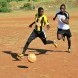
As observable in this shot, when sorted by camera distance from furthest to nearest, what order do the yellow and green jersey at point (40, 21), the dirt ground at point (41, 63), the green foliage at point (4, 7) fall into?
1. the green foliage at point (4, 7)
2. the yellow and green jersey at point (40, 21)
3. the dirt ground at point (41, 63)

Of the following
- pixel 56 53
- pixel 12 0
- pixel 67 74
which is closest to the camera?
pixel 67 74

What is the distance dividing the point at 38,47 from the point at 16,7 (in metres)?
33.8

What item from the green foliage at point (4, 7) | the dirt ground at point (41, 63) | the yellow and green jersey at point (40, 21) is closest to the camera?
the dirt ground at point (41, 63)

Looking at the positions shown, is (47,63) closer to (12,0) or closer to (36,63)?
(36,63)

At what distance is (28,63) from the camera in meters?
12.0

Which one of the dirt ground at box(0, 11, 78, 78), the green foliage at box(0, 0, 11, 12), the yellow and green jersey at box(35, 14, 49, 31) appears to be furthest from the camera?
the green foliage at box(0, 0, 11, 12)

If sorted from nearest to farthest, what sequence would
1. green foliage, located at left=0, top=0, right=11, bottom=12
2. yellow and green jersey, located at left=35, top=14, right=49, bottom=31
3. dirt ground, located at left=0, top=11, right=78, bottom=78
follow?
dirt ground, located at left=0, top=11, right=78, bottom=78 < yellow and green jersey, located at left=35, top=14, right=49, bottom=31 < green foliage, located at left=0, top=0, right=11, bottom=12

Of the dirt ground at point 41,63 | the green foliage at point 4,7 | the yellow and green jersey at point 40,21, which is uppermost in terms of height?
the yellow and green jersey at point 40,21

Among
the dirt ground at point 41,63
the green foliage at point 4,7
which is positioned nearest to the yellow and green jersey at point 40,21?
the dirt ground at point 41,63

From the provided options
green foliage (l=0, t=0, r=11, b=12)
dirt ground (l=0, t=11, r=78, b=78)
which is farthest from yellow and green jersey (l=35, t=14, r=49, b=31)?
green foliage (l=0, t=0, r=11, b=12)

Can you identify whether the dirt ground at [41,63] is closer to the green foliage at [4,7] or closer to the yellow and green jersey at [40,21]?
the yellow and green jersey at [40,21]

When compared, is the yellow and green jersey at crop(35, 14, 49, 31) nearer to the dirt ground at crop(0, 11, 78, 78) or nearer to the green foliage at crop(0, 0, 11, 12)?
the dirt ground at crop(0, 11, 78, 78)

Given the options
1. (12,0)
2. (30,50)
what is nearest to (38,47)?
(30,50)

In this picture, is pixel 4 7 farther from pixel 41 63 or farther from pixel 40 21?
pixel 41 63
